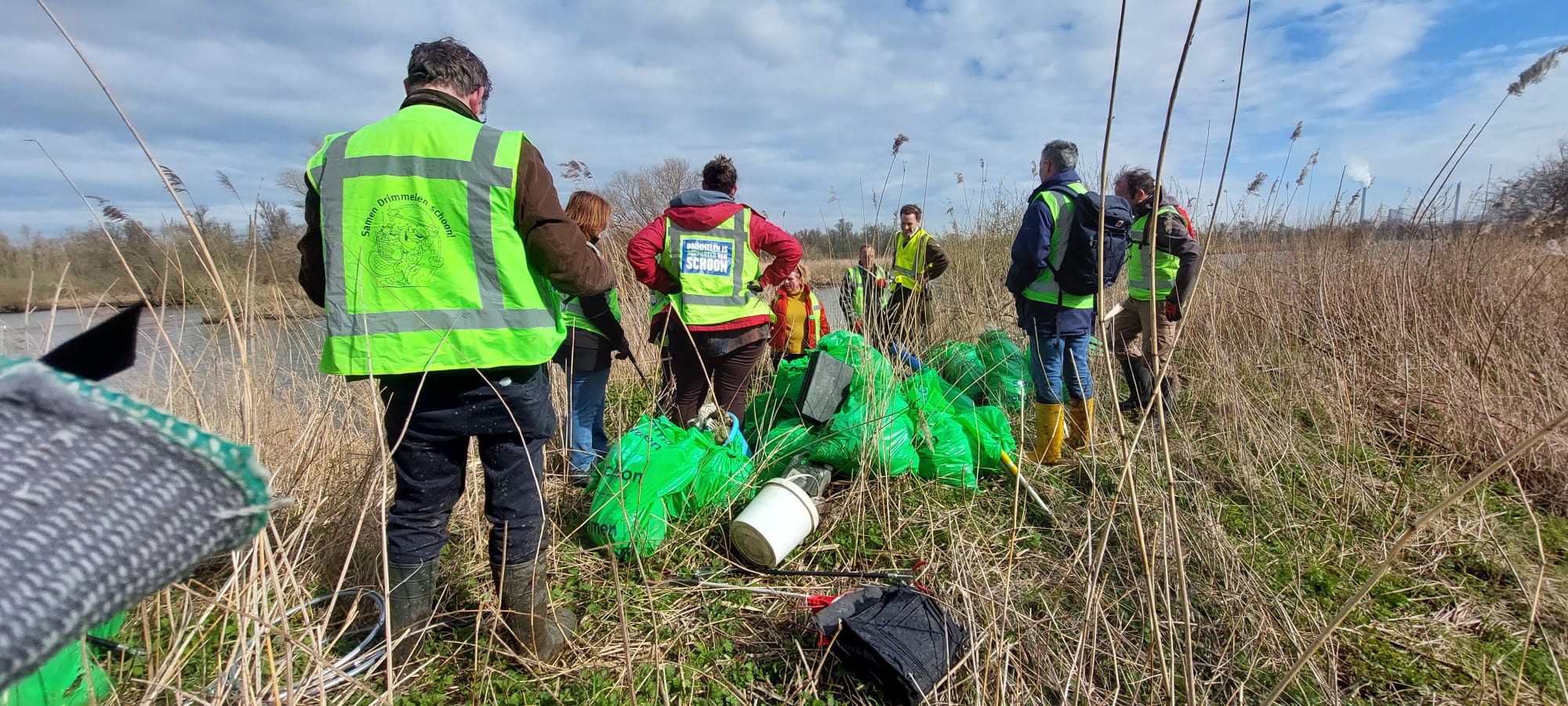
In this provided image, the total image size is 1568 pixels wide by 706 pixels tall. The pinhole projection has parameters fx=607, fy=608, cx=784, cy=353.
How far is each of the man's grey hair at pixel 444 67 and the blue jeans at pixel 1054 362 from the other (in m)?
2.66

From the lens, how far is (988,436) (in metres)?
2.81

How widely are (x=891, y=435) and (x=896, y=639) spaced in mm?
1039

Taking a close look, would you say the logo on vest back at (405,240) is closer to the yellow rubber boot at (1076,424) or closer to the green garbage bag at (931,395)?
the green garbage bag at (931,395)

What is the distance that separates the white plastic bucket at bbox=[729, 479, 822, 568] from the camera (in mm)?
2145

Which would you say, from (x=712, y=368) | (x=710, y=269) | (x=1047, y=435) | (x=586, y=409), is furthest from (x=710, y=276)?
(x=1047, y=435)

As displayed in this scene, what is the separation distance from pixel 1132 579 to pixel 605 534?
1.79 m

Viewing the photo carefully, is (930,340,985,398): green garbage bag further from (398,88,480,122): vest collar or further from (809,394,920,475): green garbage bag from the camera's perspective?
(398,88,480,122): vest collar

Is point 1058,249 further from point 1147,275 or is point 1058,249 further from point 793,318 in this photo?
point 793,318

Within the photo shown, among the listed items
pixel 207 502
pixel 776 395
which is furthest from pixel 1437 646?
pixel 207 502

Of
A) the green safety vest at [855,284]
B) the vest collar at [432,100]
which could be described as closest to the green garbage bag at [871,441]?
the vest collar at [432,100]

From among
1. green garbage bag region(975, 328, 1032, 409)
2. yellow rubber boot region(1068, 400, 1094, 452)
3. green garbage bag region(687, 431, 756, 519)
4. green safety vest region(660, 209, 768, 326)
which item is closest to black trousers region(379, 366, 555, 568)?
green garbage bag region(687, 431, 756, 519)

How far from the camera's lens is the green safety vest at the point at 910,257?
4965 mm

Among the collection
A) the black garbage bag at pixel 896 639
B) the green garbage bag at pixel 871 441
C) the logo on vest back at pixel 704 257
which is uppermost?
the logo on vest back at pixel 704 257

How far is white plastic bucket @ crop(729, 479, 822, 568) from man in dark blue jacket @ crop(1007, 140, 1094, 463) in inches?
56.2
